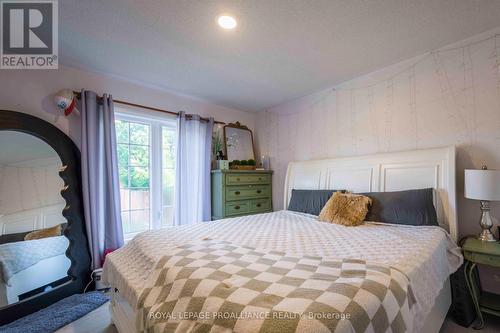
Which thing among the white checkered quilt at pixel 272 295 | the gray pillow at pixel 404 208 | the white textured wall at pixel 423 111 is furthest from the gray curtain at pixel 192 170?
the gray pillow at pixel 404 208

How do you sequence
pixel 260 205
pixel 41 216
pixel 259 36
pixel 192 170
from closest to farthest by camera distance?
pixel 259 36, pixel 41 216, pixel 192 170, pixel 260 205

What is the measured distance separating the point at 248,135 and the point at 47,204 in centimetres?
281

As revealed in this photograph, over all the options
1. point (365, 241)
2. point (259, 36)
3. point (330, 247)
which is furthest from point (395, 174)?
point (259, 36)

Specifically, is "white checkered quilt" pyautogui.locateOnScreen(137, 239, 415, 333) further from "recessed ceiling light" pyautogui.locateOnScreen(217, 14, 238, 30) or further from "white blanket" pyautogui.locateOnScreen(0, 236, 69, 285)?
"white blanket" pyautogui.locateOnScreen(0, 236, 69, 285)

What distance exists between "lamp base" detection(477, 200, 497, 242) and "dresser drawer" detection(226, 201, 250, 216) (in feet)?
8.19

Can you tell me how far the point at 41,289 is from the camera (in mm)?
2041

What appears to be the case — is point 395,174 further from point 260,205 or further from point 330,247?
point 260,205

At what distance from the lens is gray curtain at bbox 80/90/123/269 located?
2.33 m

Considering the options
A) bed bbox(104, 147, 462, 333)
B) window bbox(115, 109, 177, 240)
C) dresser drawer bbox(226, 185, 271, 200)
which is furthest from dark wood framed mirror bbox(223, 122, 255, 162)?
bed bbox(104, 147, 462, 333)

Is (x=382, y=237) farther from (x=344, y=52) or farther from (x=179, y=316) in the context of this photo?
(x=344, y=52)

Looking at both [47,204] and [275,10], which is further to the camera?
[47,204]

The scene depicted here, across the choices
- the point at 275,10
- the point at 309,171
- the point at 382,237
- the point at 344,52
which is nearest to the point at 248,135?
the point at 309,171

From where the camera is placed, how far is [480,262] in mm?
1607

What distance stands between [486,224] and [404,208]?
1.90 ft
